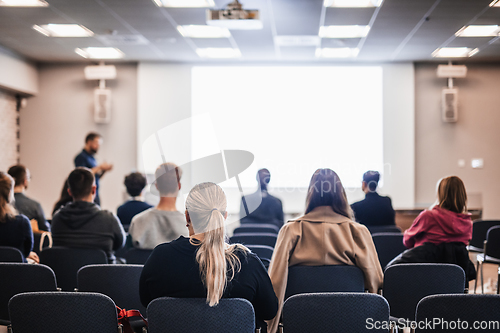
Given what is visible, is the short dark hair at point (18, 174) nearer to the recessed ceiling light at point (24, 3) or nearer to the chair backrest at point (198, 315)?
the recessed ceiling light at point (24, 3)

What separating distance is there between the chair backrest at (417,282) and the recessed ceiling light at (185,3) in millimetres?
4090

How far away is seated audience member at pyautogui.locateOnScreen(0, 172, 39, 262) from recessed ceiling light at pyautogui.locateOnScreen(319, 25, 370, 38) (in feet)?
Answer: 15.5

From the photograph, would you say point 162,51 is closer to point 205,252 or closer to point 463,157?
point 463,157

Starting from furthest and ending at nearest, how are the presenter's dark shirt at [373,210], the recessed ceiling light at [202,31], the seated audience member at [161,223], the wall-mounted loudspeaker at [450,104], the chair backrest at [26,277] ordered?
the wall-mounted loudspeaker at [450,104] < the recessed ceiling light at [202,31] < the presenter's dark shirt at [373,210] < the seated audience member at [161,223] < the chair backrest at [26,277]

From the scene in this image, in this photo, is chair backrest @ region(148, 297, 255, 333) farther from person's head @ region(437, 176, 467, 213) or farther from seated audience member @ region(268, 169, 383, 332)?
person's head @ region(437, 176, 467, 213)

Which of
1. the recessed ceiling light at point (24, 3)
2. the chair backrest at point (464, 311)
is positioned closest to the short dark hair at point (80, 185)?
the chair backrest at point (464, 311)

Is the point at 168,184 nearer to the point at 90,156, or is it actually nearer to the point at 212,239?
the point at 212,239

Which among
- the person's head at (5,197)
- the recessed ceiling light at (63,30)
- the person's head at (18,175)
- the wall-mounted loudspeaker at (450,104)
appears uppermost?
the recessed ceiling light at (63,30)

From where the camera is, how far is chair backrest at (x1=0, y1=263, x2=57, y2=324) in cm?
224

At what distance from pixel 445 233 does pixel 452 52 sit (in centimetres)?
587

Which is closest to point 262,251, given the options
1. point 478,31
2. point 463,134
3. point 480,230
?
point 480,230

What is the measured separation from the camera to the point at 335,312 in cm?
165

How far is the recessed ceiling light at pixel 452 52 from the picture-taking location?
7516mm

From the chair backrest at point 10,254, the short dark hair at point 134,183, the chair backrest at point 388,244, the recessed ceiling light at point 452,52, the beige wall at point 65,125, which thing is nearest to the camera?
the chair backrest at point 10,254
